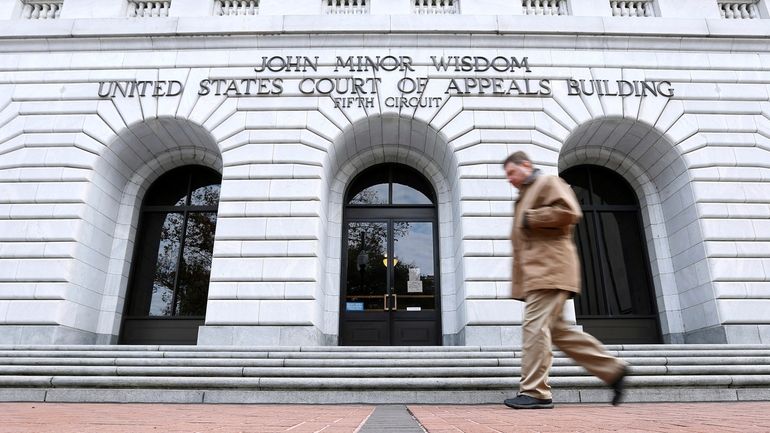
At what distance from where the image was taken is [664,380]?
638 cm

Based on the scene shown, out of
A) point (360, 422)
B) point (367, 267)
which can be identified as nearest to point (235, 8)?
point (367, 267)

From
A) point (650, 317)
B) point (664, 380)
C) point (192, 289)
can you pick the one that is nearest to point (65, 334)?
point (192, 289)

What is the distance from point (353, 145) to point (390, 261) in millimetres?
3082

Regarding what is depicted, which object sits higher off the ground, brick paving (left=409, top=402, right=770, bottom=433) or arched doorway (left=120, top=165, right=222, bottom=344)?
arched doorway (left=120, top=165, right=222, bottom=344)

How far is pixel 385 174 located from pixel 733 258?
821 centimetres

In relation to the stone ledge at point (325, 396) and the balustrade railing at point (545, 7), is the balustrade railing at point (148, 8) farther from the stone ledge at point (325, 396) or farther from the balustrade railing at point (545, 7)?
the stone ledge at point (325, 396)

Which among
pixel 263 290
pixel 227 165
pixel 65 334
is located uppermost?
pixel 227 165

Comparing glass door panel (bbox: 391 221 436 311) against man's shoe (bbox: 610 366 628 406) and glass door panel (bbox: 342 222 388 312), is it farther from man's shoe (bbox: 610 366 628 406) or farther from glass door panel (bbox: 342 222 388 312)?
man's shoe (bbox: 610 366 628 406)

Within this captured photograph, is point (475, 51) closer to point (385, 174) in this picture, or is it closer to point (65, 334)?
point (385, 174)

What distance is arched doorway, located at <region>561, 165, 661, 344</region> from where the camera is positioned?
11422 mm

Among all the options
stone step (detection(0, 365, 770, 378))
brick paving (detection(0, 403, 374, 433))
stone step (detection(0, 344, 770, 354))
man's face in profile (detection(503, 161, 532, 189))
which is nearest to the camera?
brick paving (detection(0, 403, 374, 433))

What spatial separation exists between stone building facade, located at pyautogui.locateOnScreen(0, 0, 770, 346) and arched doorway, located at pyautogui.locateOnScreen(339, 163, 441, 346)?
0.29 feet

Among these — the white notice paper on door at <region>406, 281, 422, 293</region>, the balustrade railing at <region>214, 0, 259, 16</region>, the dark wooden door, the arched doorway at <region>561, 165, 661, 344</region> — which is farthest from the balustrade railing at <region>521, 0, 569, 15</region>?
the white notice paper on door at <region>406, 281, 422, 293</region>

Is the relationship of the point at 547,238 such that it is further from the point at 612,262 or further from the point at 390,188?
the point at 612,262
